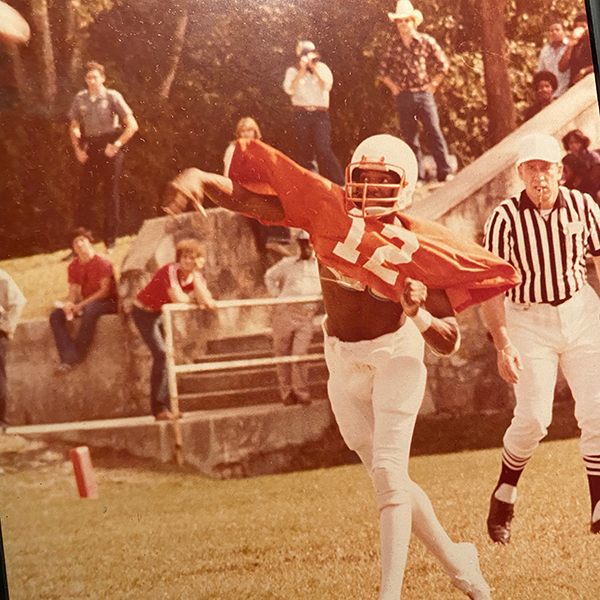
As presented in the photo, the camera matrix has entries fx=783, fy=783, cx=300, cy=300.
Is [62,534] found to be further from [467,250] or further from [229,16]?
[229,16]

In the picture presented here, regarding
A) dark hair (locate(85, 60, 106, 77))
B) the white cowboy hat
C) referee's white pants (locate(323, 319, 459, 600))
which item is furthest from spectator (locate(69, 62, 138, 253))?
the white cowboy hat

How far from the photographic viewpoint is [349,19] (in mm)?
3312

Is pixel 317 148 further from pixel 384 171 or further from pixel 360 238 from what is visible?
pixel 360 238

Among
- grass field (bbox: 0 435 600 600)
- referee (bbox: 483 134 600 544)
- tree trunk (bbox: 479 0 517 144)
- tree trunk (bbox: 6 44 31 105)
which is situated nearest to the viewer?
grass field (bbox: 0 435 600 600)

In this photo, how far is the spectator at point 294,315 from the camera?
10.6 ft

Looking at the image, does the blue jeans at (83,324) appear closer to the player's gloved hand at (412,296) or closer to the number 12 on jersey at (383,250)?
the number 12 on jersey at (383,250)

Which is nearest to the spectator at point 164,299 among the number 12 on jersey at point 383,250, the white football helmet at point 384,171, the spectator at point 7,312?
the spectator at point 7,312

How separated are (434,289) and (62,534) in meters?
1.79

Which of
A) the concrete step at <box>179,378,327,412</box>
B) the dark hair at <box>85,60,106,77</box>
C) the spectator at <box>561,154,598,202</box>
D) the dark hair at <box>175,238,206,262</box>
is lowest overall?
the concrete step at <box>179,378,327,412</box>

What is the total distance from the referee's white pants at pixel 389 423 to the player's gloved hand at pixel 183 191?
2.61 feet

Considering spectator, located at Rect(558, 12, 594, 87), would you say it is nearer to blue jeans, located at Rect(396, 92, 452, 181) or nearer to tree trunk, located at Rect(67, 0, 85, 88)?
blue jeans, located at Rect(396, 92, 452, 181)

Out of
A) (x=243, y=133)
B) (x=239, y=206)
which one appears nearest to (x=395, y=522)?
(x=239, y=206)

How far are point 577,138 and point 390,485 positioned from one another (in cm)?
170

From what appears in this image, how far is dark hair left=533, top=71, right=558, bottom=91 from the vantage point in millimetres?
3412
